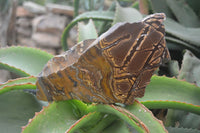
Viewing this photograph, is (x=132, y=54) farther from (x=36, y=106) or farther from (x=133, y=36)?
(x=36, y=106)

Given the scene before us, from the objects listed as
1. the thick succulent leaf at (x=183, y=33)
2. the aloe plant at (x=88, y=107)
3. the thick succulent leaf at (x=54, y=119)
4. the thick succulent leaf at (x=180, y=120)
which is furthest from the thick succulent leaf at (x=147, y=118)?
the thick succulent leaf at (x=183, y=33)

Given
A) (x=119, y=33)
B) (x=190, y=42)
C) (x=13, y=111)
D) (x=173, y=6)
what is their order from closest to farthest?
1. (x=119, y=33)
2. (x=13, y=111)
3. (x=190, y=42)
4. (x=173, y=6)

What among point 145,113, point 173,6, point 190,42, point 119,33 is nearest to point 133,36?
point 119,33

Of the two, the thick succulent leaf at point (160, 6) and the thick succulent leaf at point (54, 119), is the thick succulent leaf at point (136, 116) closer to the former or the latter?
the thick succulent leaf at point (54, 119)

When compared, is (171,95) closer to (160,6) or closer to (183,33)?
(183,33)

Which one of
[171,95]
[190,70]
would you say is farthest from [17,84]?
[190,70]

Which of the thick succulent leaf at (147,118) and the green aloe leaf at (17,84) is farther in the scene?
the green aloe leaf at (17,84)

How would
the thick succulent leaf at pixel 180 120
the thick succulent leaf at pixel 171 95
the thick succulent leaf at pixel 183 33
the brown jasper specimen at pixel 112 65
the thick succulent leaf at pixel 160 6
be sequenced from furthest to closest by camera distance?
1. the thick succulent leaf at pixel 160 6
2. the thick succulent leaf at pixel 183 33
3. the thick succulent leaf at pixel 180 120
4. the thick succulent leaf at pixel 171 95
5. the brown jasper specimen at pixel 112 65
